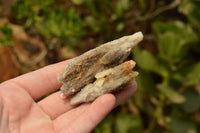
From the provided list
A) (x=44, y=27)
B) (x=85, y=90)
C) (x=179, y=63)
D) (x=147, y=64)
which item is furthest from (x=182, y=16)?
(x=85, y=90)

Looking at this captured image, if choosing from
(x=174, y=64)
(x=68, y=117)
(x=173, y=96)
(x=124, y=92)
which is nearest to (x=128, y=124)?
(x=173, y=96)

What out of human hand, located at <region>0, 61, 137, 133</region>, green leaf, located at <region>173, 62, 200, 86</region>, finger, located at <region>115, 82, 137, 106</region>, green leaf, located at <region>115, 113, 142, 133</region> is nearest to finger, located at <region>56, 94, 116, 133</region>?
human hand, located at <region>0, 61, 137, 133</region>

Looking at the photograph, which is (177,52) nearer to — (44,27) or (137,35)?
(137,35)

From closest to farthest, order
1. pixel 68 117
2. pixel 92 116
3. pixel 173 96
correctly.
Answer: pixel 92 116 < pixel 68 117 < pixel 173 96

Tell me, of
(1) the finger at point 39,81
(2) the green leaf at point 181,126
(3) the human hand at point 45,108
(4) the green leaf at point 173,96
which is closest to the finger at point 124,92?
(3) the human hand at point 45,108

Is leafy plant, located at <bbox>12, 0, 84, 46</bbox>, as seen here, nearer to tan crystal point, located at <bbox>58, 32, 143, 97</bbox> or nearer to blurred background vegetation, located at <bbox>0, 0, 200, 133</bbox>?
blurred background vegetation, located at <bbox>0, 0, 200, 133</bbox>

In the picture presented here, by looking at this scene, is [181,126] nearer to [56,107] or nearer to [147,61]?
[147,61]

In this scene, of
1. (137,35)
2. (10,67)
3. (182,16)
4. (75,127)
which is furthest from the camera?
(182,16)
